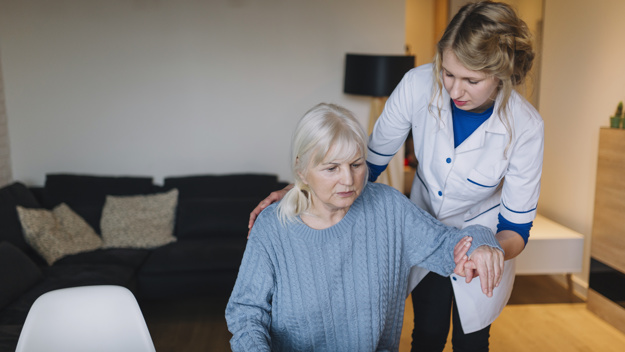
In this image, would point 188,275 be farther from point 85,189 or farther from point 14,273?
point 85,189

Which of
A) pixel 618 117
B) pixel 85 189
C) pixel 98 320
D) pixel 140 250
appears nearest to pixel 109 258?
pixel 140 250

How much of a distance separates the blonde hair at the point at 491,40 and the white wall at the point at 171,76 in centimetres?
270

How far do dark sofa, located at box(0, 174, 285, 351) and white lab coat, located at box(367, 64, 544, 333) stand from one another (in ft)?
5.59

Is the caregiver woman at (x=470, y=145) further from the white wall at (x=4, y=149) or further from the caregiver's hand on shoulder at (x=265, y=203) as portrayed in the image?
the white wall at (x=4, y=149)

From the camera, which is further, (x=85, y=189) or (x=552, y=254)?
(x=85, y=189)

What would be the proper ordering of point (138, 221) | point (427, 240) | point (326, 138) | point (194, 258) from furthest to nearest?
point (138, 221)
point (194, 258)
point (427, 240)
point (326, 138)

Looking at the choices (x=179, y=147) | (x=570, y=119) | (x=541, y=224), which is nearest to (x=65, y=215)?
(x=179, y=147)

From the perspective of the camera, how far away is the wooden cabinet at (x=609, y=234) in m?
3.05

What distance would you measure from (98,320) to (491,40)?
1.29 meters

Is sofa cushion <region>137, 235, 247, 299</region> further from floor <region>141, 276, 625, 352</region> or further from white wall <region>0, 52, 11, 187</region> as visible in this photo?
white wall <region>0, 52, 11, 187</region>

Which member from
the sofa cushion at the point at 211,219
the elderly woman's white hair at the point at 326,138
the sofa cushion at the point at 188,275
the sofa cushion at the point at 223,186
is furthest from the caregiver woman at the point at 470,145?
the sofa cushion at the point at 223,186

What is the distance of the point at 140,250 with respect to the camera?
3424mm

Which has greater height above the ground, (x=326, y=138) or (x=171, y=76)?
(x=171, y=76)

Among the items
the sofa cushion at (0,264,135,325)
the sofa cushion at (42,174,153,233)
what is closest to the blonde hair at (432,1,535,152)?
the sofa cushion at (0,264,135,325)
